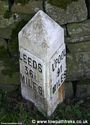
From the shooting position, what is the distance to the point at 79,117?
5559 millimetres

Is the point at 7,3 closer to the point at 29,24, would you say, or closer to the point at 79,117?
the point at 29,24

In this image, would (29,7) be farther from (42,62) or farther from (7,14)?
(42,62)

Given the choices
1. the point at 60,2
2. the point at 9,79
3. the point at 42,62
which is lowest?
the point at 9,79

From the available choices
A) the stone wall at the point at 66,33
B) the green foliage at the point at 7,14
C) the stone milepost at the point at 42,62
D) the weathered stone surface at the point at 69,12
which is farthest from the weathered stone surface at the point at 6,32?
the weathered stone surface at the point at 69,12

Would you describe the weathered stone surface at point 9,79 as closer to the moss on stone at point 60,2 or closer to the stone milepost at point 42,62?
the stone milepost at point 42,62

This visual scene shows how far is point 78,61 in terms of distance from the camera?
18.9 ft

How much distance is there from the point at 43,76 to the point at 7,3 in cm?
87

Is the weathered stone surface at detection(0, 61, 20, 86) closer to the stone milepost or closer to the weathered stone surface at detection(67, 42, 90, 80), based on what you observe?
the stone milepost

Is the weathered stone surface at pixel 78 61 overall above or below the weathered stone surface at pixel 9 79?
above

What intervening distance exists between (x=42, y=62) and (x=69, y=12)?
0.64 meters

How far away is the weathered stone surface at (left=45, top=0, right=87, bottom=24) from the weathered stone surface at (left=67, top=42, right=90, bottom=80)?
1.09ft

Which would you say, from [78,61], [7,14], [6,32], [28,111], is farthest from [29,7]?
[28,111]

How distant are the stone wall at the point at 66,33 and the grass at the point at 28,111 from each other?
25cm

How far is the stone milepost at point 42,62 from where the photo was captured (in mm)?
5113
